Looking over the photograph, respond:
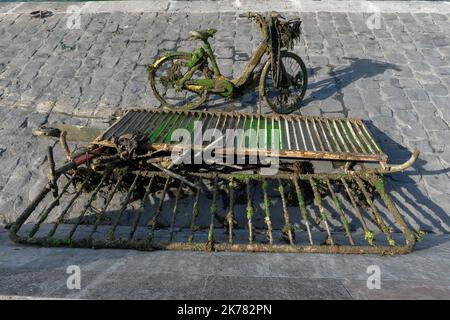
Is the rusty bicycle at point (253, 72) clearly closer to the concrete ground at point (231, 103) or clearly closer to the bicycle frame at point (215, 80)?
the bicycle frame at point (215, 80)

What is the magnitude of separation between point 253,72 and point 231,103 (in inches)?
34.4

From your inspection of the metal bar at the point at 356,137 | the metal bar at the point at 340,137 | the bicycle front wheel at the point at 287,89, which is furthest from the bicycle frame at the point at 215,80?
the metal bar at the point at 356,137

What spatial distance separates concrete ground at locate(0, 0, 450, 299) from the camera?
11.0 ft

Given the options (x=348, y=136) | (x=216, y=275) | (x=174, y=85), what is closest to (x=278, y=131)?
(x=348, y=136)

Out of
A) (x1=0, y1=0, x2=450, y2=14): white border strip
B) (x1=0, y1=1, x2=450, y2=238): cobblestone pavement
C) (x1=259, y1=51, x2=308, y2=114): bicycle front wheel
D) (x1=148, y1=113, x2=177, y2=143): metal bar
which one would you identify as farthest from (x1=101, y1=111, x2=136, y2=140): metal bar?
(x1=0, y1=0, x2=450, y2=14): white border strip

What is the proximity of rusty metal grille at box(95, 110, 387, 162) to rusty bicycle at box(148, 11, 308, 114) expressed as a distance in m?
0.59

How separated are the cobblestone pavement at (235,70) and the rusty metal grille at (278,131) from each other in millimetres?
839

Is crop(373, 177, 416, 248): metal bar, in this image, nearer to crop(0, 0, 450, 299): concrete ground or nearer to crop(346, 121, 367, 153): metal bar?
crop(0, 0, 450, 299): concrete ground

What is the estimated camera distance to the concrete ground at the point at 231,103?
3350 millimetres
